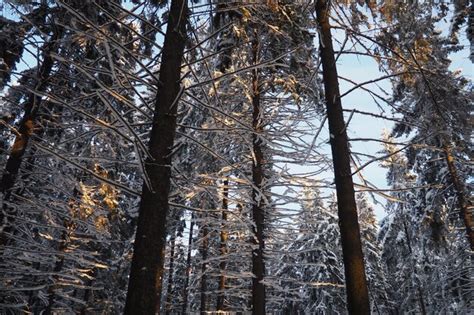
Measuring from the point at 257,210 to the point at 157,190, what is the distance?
5911 mm

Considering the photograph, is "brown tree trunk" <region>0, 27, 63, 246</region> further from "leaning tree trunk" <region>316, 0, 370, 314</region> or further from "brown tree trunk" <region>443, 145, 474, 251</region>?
"brown tree trunk" <region>443, 145, 474, 251</region>

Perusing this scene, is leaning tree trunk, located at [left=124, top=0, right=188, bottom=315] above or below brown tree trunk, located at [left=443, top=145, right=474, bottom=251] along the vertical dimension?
below

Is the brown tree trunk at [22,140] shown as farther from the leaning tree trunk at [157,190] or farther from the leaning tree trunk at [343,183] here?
the leaning tree trunk at [343,183]

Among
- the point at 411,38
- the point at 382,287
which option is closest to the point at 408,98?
the point at 411,38

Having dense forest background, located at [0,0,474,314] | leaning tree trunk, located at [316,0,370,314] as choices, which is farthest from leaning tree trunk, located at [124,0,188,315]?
leaning tree trunk, located at [316,0,370,314]

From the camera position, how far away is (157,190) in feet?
11.8

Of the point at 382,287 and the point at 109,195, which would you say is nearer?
the point at 109,195

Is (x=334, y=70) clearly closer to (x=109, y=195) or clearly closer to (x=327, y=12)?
(x=327, y=12)

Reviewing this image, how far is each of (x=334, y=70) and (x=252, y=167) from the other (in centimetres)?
449

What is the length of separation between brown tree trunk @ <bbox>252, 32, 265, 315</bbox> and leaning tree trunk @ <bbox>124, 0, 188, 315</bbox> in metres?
3.55

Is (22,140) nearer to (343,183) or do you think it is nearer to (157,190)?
(157,190)

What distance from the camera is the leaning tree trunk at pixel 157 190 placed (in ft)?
10.3

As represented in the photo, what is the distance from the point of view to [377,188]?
5.28 meters

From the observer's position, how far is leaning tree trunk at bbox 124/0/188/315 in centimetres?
314
